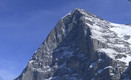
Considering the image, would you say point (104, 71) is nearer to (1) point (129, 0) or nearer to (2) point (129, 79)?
(2) point (129, 79)

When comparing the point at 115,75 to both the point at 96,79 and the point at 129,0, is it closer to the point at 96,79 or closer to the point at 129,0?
the point at 96,79

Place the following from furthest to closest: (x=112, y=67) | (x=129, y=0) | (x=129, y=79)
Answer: (x=112, y=67) → (x=129, y=79) → (x=129, y=0)

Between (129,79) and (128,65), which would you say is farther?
(128,65)

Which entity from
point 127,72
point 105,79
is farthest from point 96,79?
point 127,72

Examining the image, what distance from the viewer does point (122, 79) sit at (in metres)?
190

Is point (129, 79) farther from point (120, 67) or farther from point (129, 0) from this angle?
point (129, 0)

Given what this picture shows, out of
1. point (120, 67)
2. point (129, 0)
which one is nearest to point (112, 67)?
point (120, 67)

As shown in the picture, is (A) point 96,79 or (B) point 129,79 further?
(A) point 96,79

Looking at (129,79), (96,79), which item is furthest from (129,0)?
(96,79)

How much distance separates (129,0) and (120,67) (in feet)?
383

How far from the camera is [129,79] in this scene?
185m

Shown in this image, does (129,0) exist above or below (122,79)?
above

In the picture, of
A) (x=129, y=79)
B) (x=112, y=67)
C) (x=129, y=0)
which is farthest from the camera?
(x=112, y=67)

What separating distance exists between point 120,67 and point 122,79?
974 centimetres
